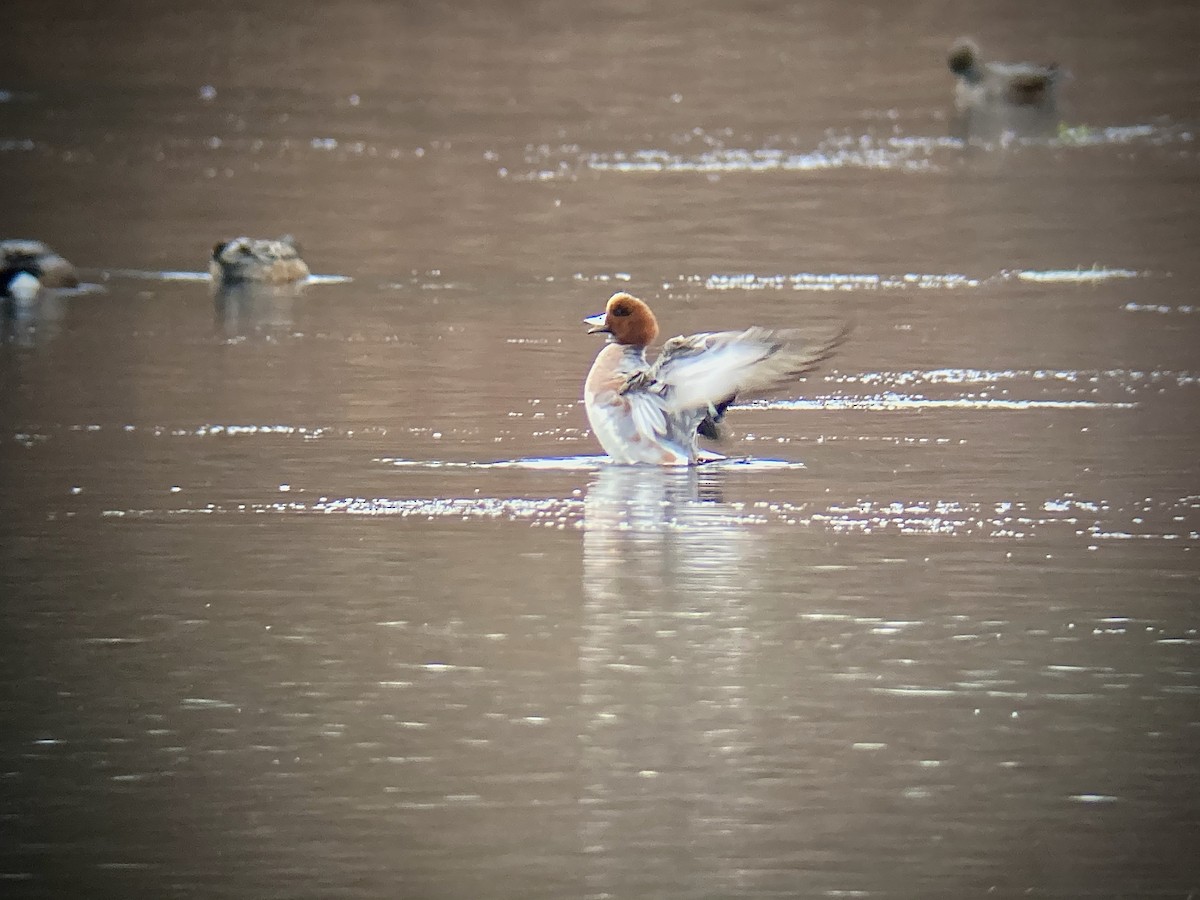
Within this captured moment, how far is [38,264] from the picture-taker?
1596cm

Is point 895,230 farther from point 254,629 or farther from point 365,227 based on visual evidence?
point 254,629

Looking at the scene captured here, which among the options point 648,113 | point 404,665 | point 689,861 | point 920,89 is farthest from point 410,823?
point 920,89

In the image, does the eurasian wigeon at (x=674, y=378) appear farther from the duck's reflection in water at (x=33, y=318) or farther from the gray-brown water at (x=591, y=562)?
the duck's reflection in water at (x=33, y=318)

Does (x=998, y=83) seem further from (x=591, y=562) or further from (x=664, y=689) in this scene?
(x=664, y=689)

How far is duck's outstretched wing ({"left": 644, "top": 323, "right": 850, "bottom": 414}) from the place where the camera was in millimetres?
9430

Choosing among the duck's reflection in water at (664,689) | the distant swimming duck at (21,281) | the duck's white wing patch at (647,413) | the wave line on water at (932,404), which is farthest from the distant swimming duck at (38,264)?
the duck's reflection in water at (664,689)

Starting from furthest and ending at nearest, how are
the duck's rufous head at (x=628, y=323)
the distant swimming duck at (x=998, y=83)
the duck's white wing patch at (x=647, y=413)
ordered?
the distant swimming duck at (x=998, y=83)
the duck's rufous head at (x=628, y=323)
the duck's white wing patch at (x=647, y=413)

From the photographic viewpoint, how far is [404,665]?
688 cm

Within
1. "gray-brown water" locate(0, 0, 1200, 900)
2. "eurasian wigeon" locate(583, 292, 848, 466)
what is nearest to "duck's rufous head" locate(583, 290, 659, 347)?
"eurasian wigeon" locate(583, 292, 848, 466)

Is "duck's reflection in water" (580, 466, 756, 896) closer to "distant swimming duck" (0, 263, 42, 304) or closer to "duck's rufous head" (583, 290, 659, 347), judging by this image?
"duck's rufous head" (583, 290, 659, 347)

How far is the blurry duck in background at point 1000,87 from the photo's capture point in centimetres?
2748

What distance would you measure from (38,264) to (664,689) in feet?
33.3

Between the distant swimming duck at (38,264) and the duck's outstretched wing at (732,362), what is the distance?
736 cm

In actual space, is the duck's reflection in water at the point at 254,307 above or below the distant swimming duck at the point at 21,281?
below
